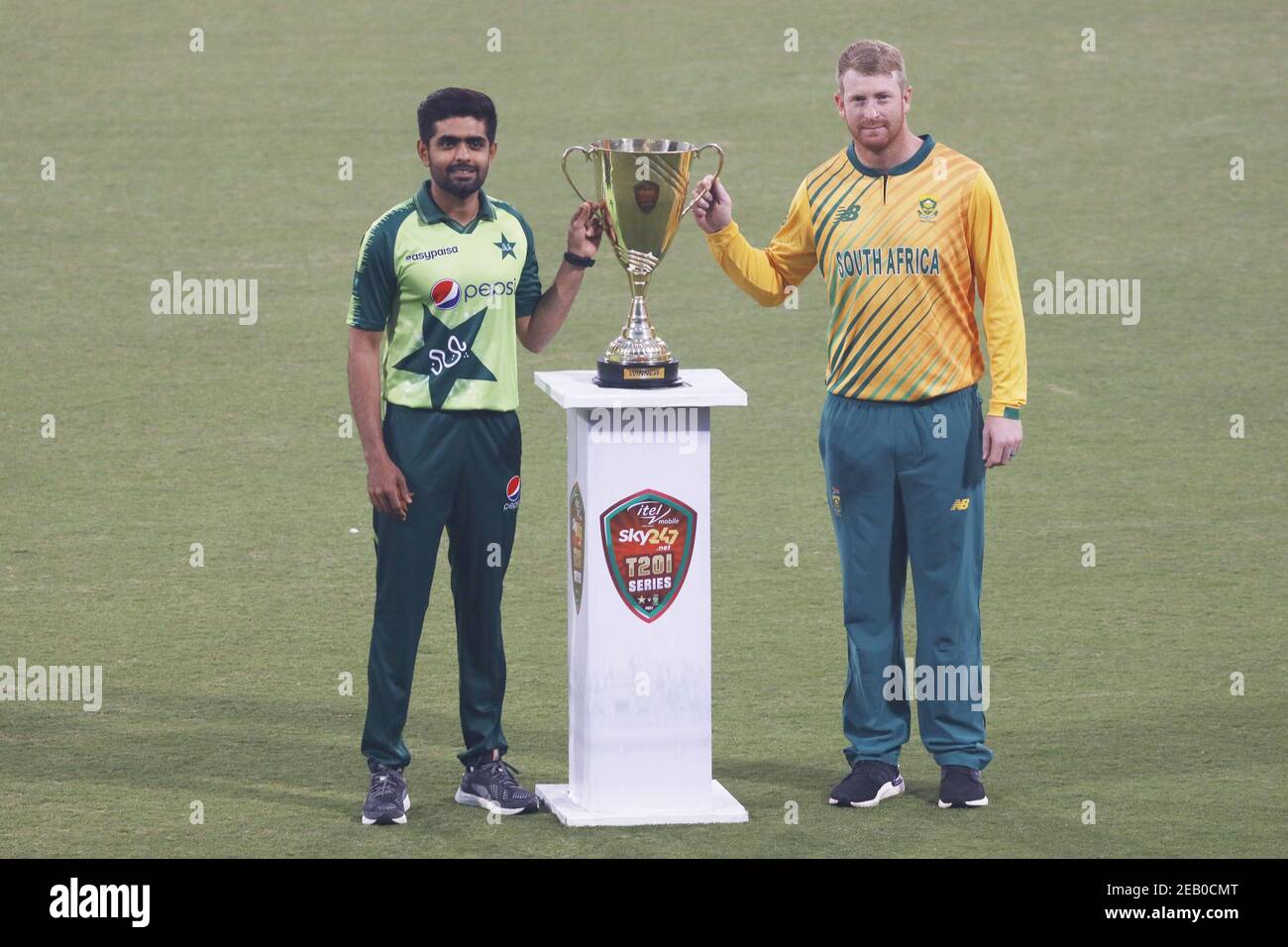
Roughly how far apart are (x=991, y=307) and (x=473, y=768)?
1.84 metres

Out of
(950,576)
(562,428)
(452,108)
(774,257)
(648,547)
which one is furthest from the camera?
(562,428)

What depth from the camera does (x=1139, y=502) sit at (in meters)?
9.02

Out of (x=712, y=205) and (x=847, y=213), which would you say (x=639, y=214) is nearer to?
(x=712, y=205)

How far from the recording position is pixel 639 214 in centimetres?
561

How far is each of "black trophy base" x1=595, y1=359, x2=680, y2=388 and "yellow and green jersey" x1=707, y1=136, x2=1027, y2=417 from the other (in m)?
0.53

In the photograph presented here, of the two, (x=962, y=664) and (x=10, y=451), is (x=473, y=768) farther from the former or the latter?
(x=10, y=451)

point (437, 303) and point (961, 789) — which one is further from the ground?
point (437, 303)

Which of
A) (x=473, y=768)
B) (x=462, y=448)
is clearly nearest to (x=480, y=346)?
(x=462, y=448)

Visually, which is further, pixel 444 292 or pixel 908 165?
pixel 908 165

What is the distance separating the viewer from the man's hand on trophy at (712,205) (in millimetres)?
5797

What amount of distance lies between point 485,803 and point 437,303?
52.4 inches

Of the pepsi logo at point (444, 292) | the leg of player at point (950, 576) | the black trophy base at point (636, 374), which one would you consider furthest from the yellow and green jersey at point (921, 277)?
the pepsi logo at point (444, 292)

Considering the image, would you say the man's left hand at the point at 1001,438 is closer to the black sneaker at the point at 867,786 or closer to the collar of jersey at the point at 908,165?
the collar of jersey at the point at 908,165

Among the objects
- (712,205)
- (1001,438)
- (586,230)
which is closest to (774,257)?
(712,205)
